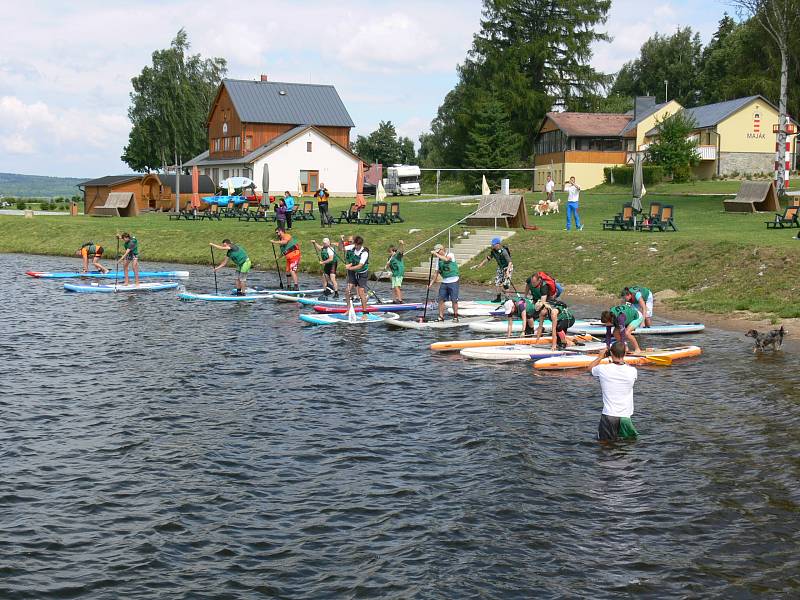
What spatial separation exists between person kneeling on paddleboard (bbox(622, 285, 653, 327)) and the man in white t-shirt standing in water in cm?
662

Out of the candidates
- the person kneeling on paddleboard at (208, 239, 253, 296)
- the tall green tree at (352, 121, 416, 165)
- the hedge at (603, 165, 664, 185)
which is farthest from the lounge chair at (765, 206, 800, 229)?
the tall green tree at (352, 121, 416, 165)

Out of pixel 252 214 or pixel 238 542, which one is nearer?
pixel 238 542

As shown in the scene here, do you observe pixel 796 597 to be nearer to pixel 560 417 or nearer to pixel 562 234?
pixel 560 417

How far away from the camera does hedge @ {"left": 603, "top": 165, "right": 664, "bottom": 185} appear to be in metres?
71.1

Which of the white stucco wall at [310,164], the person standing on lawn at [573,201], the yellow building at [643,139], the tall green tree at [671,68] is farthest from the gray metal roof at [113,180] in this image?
the tall green tree at [671,68]

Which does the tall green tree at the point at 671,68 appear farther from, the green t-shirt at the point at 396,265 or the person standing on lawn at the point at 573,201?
the green t-shirt at the point at 396,265

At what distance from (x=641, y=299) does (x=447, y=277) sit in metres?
5.42

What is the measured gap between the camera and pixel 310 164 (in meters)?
85.0

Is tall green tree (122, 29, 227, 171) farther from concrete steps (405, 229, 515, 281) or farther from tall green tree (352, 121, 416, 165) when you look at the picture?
concrete steps (405, 229, 515, 281)

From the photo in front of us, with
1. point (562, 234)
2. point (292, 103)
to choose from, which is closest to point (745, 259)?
point (562, 234)

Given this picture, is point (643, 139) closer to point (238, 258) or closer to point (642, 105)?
point (642, 105)

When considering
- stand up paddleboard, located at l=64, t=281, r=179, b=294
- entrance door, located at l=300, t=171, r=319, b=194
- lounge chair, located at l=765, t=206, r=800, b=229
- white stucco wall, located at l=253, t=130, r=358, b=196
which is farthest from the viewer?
entrance door, located at l=300, t=171, r=319, b=194

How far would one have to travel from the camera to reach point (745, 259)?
3036 centimetres

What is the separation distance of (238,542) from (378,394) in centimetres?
767
